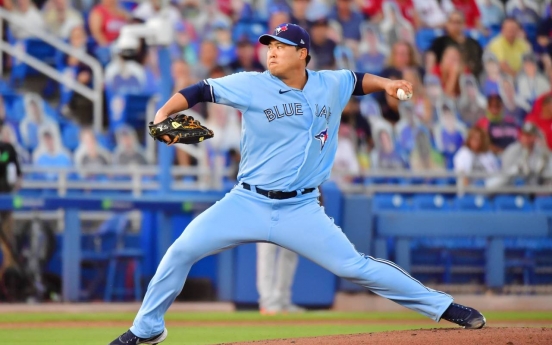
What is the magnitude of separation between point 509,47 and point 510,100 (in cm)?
103

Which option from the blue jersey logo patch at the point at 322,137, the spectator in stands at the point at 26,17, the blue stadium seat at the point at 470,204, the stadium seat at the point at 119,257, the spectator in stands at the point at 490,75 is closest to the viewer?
the blue jersey logo patch at the point at 322,137

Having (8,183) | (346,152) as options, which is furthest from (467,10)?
(8,183)

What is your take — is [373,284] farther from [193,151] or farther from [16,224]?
[193,151]

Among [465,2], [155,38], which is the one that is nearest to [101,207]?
[155,38]

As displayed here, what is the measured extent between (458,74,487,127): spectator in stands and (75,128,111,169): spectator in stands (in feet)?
17.6

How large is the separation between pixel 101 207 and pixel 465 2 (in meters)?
7.97

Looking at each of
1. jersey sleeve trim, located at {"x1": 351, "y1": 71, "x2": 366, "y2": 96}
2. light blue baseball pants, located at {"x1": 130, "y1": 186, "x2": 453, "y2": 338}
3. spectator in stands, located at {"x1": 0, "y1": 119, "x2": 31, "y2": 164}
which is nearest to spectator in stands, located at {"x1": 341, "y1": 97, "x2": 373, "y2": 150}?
spectator in stands, located at {"x1": 0, "y1": 119, "x2": 31, "y2": 164}

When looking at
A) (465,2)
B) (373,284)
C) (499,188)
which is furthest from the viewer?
(465,2)

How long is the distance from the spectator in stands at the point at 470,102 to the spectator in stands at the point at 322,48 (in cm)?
207

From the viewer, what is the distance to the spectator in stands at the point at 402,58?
14383 millimetres

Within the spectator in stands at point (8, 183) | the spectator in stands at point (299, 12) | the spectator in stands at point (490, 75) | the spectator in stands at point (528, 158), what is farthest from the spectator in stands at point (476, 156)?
the spectator in stands at point (8, 183)

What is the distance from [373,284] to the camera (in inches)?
216

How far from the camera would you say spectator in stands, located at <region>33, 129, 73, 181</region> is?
12211mm

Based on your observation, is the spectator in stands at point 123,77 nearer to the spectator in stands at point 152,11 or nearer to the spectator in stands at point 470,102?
the spectator in stands at point 152,11
